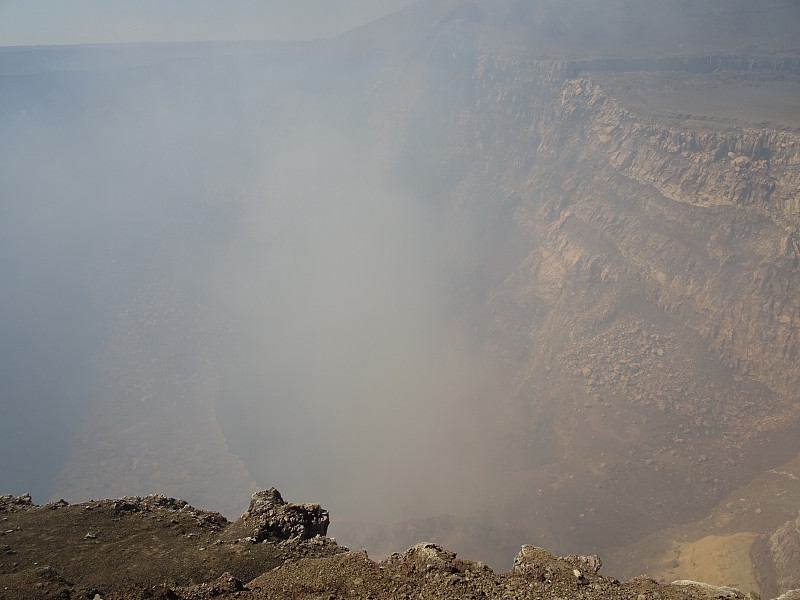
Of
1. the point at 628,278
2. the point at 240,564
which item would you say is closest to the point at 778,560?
the point at 628,278

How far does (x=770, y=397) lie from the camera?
5428 centimetres

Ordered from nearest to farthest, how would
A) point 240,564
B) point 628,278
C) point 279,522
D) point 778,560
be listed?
point 240,564 → point 279,522 → point 778,560 → point 628,278

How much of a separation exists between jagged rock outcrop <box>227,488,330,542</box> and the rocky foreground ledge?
0.13 ft

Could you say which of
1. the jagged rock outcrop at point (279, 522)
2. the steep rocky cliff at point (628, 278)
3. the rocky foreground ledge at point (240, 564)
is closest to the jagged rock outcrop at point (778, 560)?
the steep rocky cliff at point (628, 278)

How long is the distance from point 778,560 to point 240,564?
36.9m

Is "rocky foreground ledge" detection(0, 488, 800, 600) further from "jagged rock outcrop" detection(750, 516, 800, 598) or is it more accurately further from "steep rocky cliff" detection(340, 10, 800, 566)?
"steep rocky cliff" detection(340, 10, 800, 566)

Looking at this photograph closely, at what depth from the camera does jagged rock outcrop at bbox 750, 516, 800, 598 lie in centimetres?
3388

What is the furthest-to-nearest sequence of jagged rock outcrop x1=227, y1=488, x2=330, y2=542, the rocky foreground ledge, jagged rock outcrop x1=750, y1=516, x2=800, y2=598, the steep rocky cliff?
the steep rocky cliff
jagged rock outcrop x1=750, y1=516, x2=800, y2=598
jagged rock outcrop x1=227, y1=488, x2=330, y2=542
the rocky foreground ledge

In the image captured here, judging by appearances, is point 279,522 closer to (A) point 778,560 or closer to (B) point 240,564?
(B) point 240,564

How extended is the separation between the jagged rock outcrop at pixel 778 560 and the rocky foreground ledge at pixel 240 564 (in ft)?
88.1

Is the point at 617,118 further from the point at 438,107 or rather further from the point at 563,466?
the point at 563,466

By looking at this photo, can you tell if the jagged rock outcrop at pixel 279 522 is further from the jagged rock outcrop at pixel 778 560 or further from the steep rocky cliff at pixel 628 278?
the steep rocky cliff at pixel 628 278

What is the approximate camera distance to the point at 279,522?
62.1 feet

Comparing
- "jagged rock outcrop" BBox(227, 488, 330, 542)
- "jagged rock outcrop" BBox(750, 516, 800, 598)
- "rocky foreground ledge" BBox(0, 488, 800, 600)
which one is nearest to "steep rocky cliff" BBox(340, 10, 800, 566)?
"jagged rock outcrop" BBox(750, 516, 800, 598)
